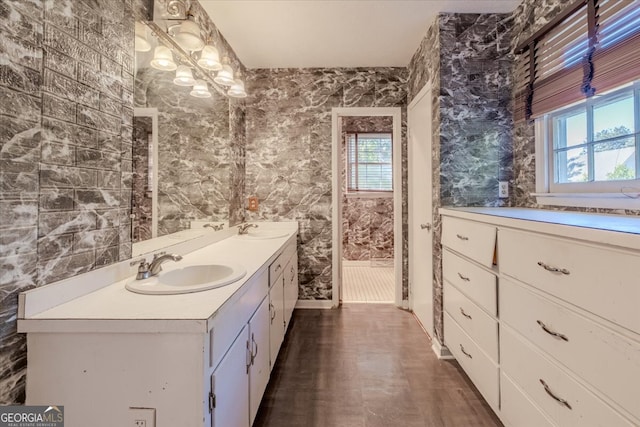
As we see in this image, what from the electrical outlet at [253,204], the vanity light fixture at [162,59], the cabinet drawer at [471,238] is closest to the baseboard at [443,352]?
the cabinet drawer at [471,238]

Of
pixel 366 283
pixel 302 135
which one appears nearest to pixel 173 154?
pixel 302 135

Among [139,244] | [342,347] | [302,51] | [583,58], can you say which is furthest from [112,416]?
[302,51]

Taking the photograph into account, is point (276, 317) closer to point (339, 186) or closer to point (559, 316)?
point (559, 316)

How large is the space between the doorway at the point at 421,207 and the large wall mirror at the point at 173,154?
1673mm

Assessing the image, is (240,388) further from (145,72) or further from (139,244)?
(145,72)

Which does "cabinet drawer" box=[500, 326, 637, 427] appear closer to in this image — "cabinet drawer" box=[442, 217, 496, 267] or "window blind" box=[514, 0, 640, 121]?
"cabinet drawer" box=[442, 217, 496, 267]

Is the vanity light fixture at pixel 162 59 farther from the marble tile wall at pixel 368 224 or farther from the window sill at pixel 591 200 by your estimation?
the marble tile wall at pixel 368 224

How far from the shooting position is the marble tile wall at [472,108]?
2.02 metres

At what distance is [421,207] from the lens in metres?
2.47

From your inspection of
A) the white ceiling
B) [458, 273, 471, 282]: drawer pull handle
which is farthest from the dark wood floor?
the white ceiling

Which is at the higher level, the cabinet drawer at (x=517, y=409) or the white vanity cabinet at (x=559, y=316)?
the white vanity cabinet at (x=559, y=316)

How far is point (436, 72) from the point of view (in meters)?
2.06

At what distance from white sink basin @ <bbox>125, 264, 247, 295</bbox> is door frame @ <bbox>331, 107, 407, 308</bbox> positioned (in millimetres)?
1672

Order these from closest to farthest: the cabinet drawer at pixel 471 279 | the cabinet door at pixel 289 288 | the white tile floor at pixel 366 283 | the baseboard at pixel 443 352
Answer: the cabinet drawer at pixel 471 279, the baseboard at pixel 443 352, the cabinet door at pixel 289 288, the white tile floor at pixel 366 283
